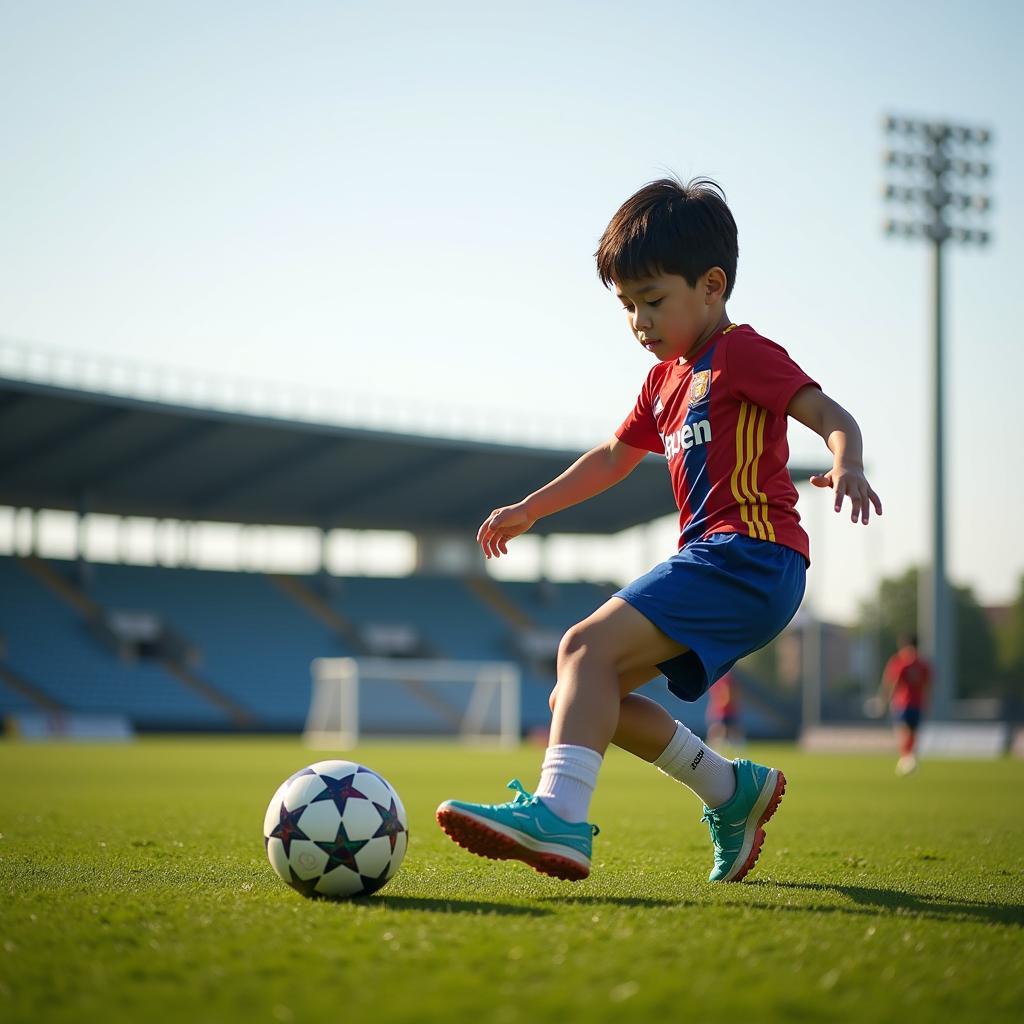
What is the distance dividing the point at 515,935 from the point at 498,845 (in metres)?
0.45

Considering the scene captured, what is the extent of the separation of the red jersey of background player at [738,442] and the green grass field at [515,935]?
1074 millimetres

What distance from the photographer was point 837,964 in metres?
2.66

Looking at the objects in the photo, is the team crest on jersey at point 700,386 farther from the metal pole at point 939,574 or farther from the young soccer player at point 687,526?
the metal pole at point 939,574

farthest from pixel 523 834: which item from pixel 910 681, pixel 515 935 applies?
pixel 910 681

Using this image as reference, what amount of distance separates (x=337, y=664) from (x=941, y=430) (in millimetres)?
15761

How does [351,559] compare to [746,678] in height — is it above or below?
above

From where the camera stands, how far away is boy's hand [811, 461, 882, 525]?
3311mm

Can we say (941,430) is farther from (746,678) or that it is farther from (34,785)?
(34,785)

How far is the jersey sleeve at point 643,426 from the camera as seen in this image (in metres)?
4.38

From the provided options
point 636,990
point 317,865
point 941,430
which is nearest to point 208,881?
point 317,865

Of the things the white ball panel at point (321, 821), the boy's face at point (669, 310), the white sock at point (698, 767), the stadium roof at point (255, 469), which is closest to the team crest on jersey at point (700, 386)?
the boy's face at point (669, 310)

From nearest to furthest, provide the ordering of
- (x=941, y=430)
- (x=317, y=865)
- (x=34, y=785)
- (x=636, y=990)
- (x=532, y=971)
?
(x=636, y=990) → (x=532, y=971) → (x=317, y=865) → (x=34, y=785) → (x=941, y=430)

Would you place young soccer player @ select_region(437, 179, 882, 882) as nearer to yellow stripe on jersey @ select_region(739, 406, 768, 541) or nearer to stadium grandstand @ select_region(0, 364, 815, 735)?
yellow stripe on jersey @ select_region(739, 406, 768, 541)

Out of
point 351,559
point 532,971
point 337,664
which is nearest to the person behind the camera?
point 532,971
